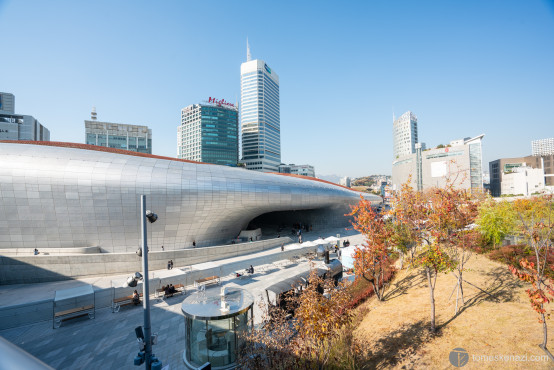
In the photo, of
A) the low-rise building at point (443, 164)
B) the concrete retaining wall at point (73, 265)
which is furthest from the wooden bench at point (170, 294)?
the low-rise building at point (443, 164)

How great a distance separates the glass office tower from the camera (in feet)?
451

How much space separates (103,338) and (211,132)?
372ft

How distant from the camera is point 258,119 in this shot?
138250mm

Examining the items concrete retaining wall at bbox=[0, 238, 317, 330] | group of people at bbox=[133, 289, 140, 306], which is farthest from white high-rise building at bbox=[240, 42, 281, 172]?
group of people at bbox=[133, 289, 140, 306]

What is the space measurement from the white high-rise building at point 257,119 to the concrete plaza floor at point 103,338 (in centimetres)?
12071

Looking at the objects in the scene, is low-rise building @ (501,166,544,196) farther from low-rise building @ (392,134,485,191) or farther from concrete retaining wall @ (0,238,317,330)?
concrete retaining wall @ (0,238,317,330)

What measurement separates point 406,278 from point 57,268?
26.3 metres

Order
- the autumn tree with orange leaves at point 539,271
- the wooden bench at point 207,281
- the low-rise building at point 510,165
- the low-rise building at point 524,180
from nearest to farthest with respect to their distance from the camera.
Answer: the autumn tree with orange leaves at point 539,271
the wooden bench at point 207,281
the low-rise building at point 524,180
the low-rise building at point 510,165

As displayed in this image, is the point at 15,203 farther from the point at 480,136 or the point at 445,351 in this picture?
the point at 480,136

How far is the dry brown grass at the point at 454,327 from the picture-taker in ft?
27.3

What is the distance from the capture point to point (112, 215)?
2320cm

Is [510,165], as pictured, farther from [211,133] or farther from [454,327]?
[211,133]

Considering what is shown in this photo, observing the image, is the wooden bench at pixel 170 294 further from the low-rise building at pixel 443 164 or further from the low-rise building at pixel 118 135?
the low-rise building at pixel 118 135

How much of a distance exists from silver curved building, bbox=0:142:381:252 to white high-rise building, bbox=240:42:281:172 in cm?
10665
